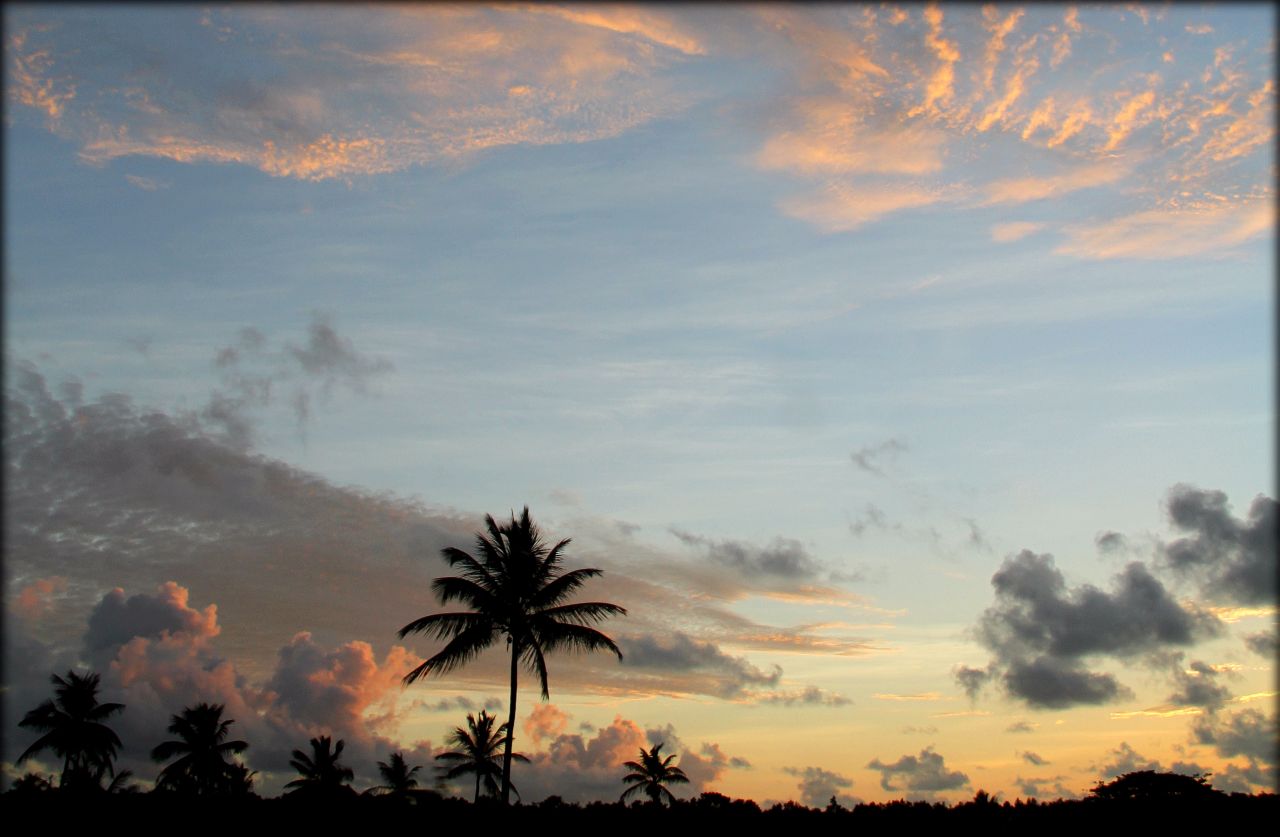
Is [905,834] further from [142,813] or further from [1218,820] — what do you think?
[142,813]

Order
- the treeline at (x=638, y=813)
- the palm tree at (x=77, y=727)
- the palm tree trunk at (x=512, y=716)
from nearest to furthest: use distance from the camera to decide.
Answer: the treeline at (x=638, y=813), the palm tree trunk at (x=512, y=716), the palm tree at (x=77, y=727)

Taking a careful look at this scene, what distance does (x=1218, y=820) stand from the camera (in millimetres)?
20578

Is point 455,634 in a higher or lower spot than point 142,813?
higher

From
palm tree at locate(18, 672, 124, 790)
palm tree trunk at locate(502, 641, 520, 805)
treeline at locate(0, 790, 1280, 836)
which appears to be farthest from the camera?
palm tree at locate(18, 672, 124, 790)

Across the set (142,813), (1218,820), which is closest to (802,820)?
(1218,820)

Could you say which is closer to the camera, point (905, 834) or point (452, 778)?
point (905, 834)

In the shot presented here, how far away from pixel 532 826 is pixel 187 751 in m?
45.8

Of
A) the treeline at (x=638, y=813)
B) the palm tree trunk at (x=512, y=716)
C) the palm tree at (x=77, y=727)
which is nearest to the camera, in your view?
the treeline at (x=638, y=813)

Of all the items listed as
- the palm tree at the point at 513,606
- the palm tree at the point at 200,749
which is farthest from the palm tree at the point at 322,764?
the palm tree at the point at 513,606

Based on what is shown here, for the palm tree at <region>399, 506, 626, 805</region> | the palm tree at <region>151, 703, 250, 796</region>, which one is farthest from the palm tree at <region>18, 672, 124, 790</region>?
the palm tree at <region>399, 506, 626, 805</region>

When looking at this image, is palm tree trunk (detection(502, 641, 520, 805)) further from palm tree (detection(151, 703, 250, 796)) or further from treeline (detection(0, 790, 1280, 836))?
palm tree (detection(151, 703, 250, 796))

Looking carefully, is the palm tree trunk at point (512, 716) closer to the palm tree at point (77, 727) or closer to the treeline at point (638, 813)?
the treeline at point (638, 813)

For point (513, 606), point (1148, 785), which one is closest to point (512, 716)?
point (513, 606)

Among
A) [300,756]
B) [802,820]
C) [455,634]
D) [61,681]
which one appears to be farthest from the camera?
[300,756]
